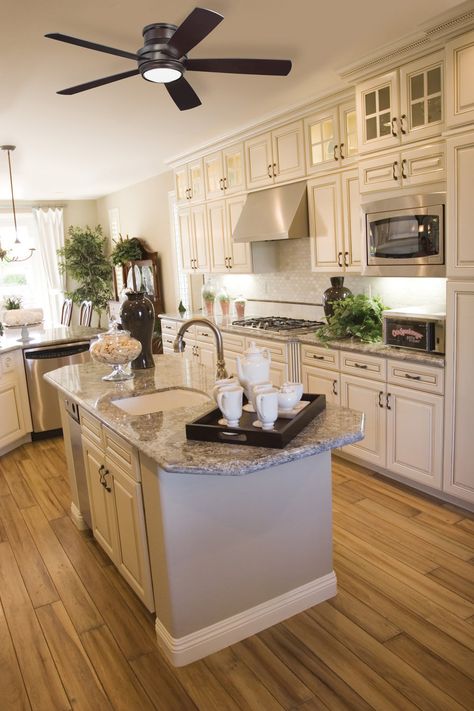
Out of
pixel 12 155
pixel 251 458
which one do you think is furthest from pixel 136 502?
pixel 12 155

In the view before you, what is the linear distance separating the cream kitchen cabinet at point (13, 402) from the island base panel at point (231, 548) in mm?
2997

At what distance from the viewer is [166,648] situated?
2180mm

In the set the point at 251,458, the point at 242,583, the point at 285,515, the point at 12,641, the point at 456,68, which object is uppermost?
the point at 456,68

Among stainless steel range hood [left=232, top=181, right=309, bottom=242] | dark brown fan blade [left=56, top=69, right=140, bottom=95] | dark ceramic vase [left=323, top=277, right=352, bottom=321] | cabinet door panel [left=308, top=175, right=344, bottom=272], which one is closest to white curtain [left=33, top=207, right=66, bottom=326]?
stainless steel range hood [left=232, top=181, right=309, bottom=242]

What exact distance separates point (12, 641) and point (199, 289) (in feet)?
16.3

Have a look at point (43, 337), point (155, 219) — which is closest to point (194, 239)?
point (155, 219)

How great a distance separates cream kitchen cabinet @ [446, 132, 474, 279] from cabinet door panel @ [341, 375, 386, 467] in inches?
37.6

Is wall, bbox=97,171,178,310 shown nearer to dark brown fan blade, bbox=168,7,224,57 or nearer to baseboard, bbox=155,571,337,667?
dark brown fan blade, bbox=168,7,224,57

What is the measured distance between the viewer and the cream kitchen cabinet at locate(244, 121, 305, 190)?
4496 mm

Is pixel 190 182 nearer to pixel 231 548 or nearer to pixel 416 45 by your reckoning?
pixel 416 45

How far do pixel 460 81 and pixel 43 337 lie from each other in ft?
13.3

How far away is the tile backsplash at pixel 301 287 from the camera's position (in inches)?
155

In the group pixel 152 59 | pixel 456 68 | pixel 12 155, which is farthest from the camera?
pixel 12 155

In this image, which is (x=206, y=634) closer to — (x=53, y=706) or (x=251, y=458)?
(x=53, y=706)
